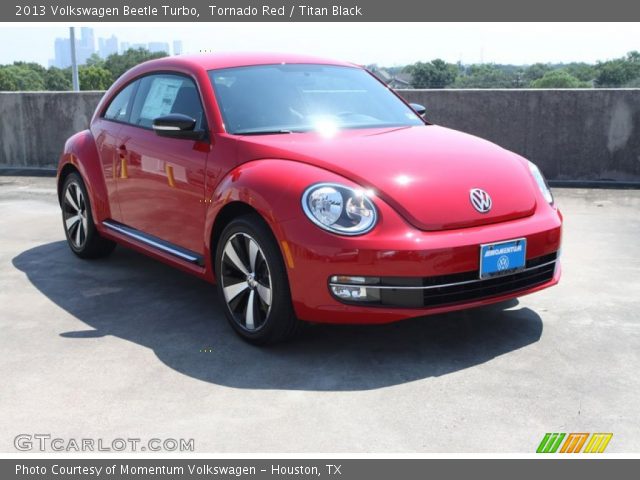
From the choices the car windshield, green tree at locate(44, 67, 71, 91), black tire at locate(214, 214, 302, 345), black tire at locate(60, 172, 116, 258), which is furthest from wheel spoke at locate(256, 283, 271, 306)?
green tree at locate(44, 67, 71, 91)

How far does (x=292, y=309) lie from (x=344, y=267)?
1.44ft

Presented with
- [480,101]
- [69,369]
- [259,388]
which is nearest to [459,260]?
[259,388]

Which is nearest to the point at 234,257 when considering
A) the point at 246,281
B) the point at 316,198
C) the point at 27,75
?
the point at 246,281

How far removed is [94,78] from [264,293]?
104887 mm

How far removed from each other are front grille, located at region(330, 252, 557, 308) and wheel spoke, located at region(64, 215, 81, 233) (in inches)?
129

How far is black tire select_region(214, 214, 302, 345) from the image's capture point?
13.2ft

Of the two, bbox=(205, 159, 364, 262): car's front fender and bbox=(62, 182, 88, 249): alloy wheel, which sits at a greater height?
bbox=(205, 159, 364, 262): car's front fender

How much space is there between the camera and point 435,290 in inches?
152

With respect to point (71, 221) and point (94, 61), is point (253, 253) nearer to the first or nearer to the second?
point (71, 221)

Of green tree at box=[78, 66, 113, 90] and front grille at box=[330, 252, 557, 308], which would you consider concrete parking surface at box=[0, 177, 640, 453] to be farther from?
green tree at box=[78, 66, 113, 90]

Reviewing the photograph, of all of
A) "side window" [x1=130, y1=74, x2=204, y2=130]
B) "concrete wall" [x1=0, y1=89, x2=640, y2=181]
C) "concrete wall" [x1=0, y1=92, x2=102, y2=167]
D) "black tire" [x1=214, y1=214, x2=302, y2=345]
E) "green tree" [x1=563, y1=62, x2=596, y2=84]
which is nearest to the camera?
"black tire" [x1=214, y1=214, x2=302, y2=345]

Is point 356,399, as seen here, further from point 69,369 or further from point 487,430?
point 69,369

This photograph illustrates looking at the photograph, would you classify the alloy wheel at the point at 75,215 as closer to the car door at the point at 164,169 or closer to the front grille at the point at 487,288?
the car door at the point at 164,169

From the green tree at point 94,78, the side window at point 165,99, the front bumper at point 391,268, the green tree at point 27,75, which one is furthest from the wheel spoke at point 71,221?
the green tree at point 94,78
